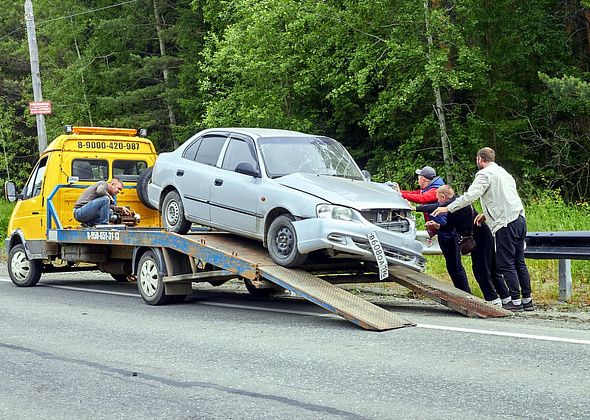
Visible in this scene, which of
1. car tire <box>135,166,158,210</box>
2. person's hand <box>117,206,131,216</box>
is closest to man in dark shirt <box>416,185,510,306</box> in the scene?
car tire <box>135,166,158,210</box>

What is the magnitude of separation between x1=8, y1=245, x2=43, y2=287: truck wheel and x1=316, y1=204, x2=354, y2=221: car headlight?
22.4ft

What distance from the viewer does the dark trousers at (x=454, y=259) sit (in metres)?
11.2

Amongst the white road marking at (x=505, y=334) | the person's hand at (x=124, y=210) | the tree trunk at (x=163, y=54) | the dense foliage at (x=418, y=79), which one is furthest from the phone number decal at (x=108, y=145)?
the tree trunk at (x=163, y=54)

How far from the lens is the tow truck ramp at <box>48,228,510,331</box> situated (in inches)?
373

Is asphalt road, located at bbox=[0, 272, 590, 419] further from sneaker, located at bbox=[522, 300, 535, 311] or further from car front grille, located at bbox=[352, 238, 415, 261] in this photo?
car front grille, located at bbox=[352, 238, 415, 261]

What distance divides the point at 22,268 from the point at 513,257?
28.2 ft

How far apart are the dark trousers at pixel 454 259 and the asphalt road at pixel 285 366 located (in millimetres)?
563

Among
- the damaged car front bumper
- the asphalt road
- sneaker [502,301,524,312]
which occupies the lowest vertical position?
sneaker [502,301,524,312]

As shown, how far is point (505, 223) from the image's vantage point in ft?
34.7

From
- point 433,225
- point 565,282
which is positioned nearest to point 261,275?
point 433,225

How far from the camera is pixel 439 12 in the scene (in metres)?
25.6

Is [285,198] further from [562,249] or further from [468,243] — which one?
[562,249]

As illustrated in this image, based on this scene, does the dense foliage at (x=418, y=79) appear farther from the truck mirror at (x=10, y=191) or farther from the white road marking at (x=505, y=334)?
the white road marking at (x=505, y=334)

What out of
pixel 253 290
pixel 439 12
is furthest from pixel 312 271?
pixel 439 12
